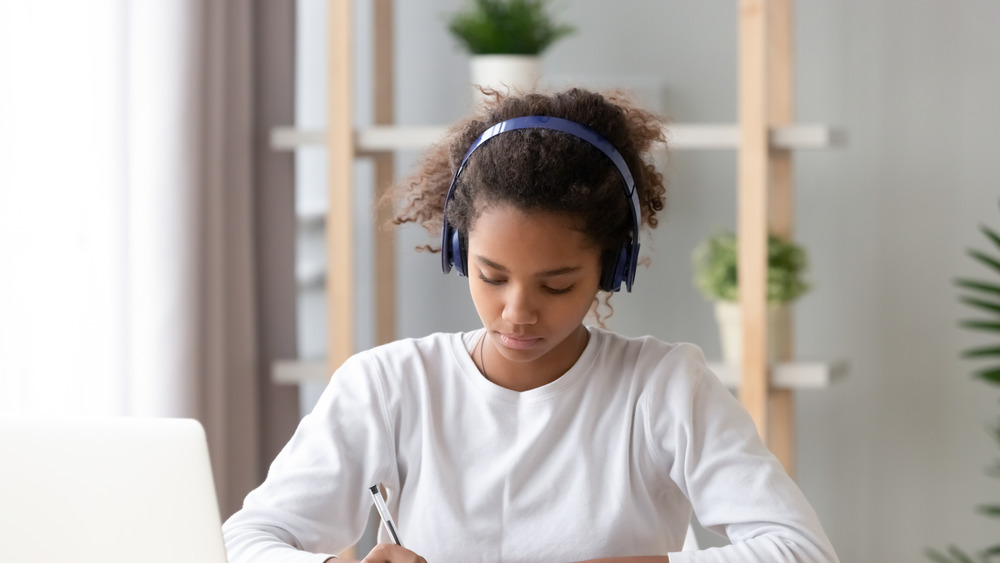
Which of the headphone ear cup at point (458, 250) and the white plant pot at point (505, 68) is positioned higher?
the white plant pot at point (505, 68)

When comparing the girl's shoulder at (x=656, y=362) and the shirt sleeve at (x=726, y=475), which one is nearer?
the shirt sleeve at (x=726, y=475)

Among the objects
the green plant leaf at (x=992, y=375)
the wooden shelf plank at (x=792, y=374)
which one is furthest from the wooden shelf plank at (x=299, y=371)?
the green plant leaf at (x=992, y=375)

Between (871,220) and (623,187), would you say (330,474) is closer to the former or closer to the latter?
(623,187)

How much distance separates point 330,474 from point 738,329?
1.25m

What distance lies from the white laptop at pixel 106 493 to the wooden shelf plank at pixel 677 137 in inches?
52.5

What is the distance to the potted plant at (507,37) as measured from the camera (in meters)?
2.18

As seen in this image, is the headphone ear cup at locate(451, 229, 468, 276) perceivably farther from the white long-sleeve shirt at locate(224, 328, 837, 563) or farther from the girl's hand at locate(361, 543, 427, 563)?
the girl's hand at locate(361, 543, 427, 563)

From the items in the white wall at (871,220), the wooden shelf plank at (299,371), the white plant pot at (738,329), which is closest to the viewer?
the white plant pot at (738,329)

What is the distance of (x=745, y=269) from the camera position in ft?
6.56

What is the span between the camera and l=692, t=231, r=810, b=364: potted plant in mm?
2094

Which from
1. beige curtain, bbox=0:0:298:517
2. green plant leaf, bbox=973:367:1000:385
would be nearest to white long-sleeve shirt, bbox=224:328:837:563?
beige curtain, bbox=0:0:298:517

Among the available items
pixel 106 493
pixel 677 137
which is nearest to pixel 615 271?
→ pixel 106 493

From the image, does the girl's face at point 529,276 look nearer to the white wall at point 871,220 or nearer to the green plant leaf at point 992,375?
the green plant leaf at point 992,375

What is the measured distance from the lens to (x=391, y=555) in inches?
33.8
